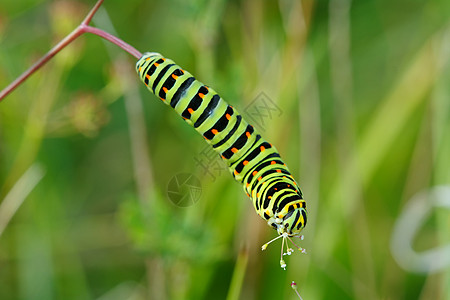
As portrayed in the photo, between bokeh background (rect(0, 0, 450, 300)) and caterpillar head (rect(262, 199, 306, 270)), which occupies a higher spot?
bokeh background (rect(0, 0, 450, 300))

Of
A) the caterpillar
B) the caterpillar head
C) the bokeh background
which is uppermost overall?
Answer: the bokeh background

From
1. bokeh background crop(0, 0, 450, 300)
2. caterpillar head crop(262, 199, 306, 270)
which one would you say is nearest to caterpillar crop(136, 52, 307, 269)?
caterpillar head crop(262, 199, 306, 270)

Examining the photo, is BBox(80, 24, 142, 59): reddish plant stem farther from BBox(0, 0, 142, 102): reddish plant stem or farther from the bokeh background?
the bokeh background

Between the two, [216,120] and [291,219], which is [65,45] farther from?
[291,219]

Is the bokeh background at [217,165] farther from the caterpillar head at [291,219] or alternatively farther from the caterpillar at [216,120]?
the caterpillar head at [291,219]

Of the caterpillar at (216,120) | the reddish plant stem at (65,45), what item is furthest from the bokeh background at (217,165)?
the reddish plant stem at (65,45)

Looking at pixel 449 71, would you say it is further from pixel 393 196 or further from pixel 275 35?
pixel 275 35

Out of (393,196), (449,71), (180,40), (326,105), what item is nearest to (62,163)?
(180,40)

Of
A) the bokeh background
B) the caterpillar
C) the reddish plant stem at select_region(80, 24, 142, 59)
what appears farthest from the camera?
the bokeh background
